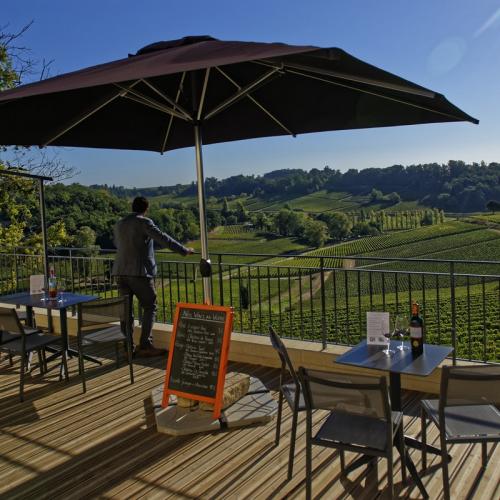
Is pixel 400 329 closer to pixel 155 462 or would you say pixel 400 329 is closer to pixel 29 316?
pixel 155 462

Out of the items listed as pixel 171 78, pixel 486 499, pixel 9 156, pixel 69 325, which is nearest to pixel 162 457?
pixel 486 499

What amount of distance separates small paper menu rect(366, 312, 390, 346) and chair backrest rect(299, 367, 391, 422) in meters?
0.82

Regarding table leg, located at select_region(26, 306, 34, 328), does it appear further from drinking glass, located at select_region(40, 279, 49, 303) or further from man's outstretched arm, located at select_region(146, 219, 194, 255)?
man's outstretched arm, located at select_region(146, 219, 194, 255)

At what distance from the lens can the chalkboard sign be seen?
3404 mm

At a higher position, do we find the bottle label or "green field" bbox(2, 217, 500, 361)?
the bottle label

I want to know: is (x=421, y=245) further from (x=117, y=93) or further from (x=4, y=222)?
(x=117, y=93)

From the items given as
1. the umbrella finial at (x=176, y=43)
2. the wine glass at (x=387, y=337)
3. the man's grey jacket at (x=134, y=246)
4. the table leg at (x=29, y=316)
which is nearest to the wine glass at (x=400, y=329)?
the wine glass at (x=387, y=337)

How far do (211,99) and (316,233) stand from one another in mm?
49690

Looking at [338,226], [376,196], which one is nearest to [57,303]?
[338,226]

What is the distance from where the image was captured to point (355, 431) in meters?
2.38

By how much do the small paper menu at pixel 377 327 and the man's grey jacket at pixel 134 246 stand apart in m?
2.47

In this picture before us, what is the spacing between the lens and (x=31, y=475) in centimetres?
292

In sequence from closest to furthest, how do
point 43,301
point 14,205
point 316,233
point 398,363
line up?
point 398,363, point 43,301, point 14,205, point 316,233

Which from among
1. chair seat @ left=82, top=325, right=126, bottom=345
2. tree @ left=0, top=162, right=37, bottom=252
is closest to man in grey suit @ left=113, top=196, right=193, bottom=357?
chair seat @ left=82, top=325, right=126, bottom=345
